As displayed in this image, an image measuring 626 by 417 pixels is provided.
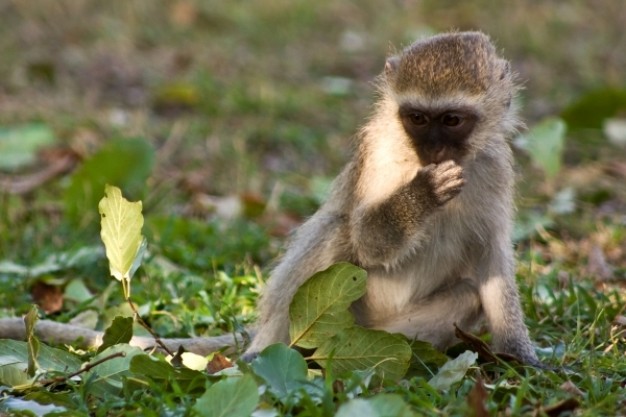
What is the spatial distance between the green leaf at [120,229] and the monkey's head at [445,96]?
1.36 m

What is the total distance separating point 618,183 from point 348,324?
4.68 metres

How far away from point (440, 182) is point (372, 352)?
2.70 ft

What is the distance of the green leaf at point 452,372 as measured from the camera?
13.6ft

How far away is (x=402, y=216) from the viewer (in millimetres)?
4750

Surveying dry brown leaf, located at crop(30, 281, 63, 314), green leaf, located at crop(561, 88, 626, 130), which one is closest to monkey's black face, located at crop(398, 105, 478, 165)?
dry brown leaf, located at crop(30, 281, 63, 314)

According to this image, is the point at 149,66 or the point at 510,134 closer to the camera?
the point at 510,134

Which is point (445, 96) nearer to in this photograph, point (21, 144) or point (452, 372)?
point (452, 372)

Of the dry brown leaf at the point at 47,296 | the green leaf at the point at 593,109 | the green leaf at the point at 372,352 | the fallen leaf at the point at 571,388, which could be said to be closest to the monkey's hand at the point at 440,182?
the green leaf at the point at 372,352

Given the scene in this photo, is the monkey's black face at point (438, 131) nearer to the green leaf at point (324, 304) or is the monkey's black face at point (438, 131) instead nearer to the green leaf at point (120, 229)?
the green leaf at point (324, 304)

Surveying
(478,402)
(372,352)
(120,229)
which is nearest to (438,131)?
(372,352)

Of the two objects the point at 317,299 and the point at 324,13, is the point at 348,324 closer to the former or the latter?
the point at 317,299

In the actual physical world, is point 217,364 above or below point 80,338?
above

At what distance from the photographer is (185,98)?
10.4 metres

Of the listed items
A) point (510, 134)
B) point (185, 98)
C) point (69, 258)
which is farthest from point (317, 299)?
point (185, 98)
